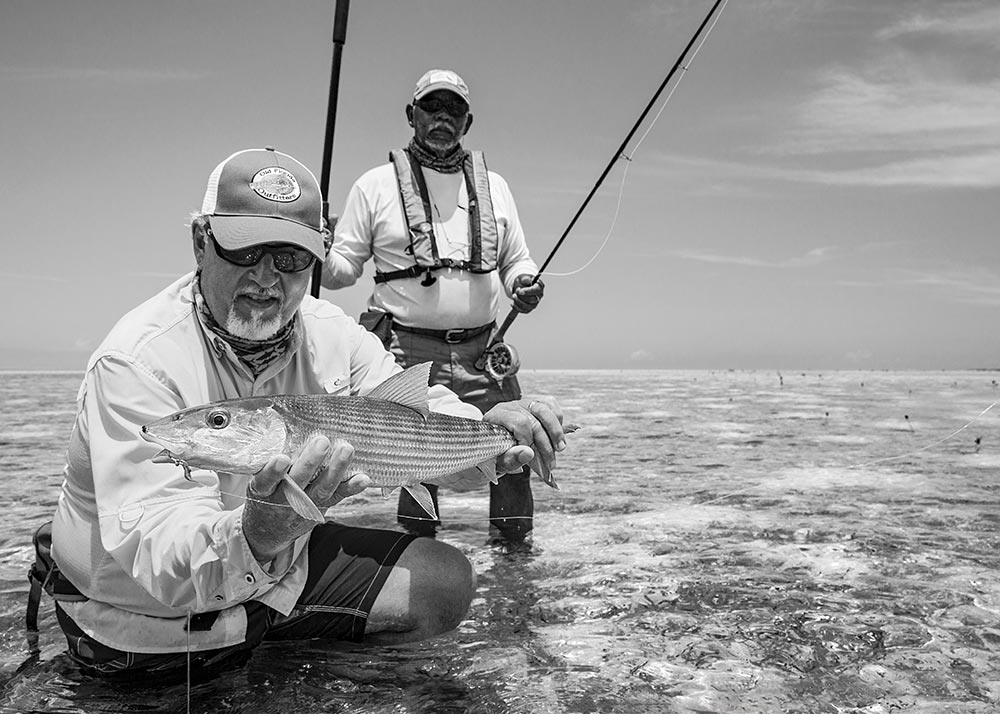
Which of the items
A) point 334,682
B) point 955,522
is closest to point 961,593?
point 955,522

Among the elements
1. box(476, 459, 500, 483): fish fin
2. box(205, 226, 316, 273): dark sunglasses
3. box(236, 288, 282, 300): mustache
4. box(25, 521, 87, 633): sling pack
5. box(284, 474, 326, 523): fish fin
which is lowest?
box(25, 521, 87, 633): sling pack

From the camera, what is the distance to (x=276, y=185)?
3.20 m

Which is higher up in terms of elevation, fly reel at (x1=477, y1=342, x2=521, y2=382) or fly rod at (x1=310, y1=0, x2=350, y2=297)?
fly rod at (x1=310, y1=0, x2=350, y2=297)

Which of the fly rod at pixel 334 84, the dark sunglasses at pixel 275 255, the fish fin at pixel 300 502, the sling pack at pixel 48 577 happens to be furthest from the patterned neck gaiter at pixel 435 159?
the fish fin at pixel 300 502

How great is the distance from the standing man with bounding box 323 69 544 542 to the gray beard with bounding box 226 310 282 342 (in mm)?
2664

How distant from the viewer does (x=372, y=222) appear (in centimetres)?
612

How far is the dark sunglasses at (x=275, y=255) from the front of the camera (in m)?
3.11

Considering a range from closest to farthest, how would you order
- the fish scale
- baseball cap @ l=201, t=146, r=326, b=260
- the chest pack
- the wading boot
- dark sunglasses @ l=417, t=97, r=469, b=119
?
the fish scale, baseball cap @ l=201, t=146, r=326, b=260, the chest pack, the wading boot, dark sunglasses @ l=417, t=97, r=469, b=119

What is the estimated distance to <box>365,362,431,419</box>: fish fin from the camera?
3324 mm

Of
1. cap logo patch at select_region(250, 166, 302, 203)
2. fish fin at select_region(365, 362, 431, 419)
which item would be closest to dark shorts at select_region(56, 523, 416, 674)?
fish fin at select_region(365, 362, 431, 419)

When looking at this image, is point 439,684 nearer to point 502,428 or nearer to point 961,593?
point 502,428

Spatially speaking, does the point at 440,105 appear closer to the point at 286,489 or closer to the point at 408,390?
the point at 408,390

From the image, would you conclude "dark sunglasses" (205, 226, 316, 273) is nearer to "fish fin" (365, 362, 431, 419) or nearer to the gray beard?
the gray beard

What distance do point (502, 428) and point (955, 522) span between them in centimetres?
486
